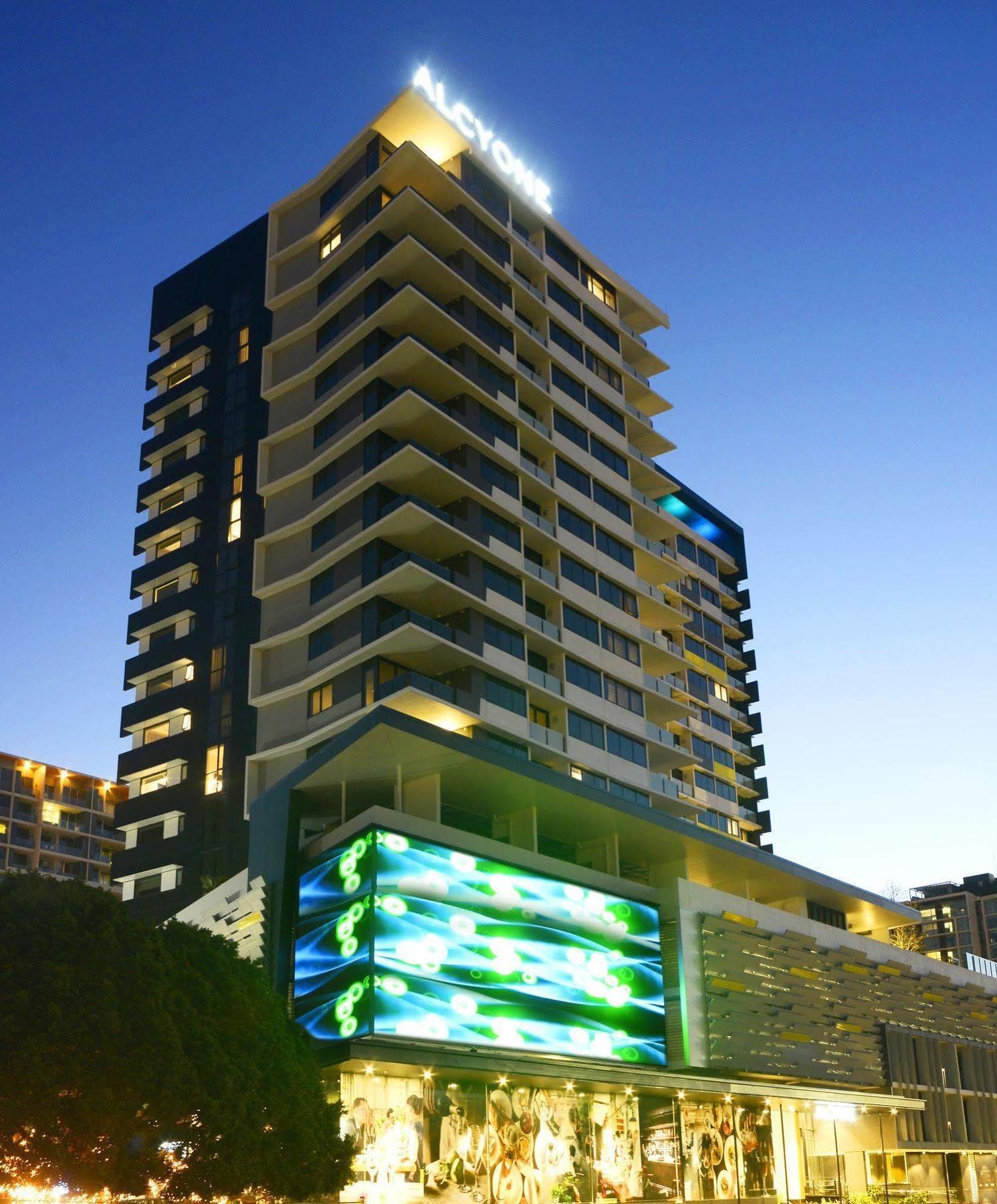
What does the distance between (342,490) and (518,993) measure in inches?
1271

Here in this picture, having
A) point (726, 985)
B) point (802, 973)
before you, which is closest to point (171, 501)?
point (726, 985)

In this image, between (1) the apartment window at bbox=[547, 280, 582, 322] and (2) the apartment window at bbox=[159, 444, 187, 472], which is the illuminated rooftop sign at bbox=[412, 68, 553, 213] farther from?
(2) the apartment window at bbox=[159, 444, 187, 472]

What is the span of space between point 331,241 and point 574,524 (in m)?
24.2

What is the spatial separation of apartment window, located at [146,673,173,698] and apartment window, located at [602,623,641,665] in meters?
32.3

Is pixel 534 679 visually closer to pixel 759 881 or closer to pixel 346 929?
pixel 759 881

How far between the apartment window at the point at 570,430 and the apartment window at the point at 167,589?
3190 cm

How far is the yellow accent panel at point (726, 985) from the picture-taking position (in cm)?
6381

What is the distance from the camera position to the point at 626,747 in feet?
274

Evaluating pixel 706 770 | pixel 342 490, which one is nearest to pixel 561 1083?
pixel 342 490

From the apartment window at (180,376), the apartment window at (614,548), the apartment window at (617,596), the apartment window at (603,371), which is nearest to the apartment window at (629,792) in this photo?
the apartment window at (617,596)

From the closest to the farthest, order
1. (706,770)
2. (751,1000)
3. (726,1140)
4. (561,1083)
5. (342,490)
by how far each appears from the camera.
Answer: (561,1083) → (726,1140) → (751,1000) → (342,490) → (706,770)

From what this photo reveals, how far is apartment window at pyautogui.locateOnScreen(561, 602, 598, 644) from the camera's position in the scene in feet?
266

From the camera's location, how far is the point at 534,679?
247 feet

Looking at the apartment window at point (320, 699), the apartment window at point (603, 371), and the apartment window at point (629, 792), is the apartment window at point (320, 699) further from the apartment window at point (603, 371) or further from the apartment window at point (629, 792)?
the apartment window at point (603, 371)
